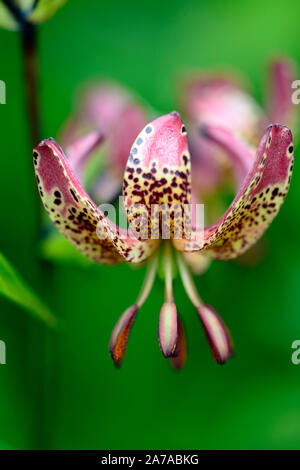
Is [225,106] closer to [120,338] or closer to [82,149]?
[82,149]

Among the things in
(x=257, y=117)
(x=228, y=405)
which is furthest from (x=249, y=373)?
(x=257, y=117)

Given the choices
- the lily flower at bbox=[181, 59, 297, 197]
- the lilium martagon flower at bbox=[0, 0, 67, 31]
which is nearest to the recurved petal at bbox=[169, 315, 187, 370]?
the lily flower at bbox=[181, 59, 297, 197]

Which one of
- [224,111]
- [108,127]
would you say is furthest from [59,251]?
[224,111]

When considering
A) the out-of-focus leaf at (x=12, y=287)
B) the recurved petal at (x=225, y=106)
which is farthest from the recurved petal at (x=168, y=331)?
the recurved petal at (x=225, y=106)

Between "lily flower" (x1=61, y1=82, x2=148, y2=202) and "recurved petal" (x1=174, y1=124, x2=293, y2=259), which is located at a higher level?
"lily flower" (x1=61, y1=82, x2=148, y2=202)

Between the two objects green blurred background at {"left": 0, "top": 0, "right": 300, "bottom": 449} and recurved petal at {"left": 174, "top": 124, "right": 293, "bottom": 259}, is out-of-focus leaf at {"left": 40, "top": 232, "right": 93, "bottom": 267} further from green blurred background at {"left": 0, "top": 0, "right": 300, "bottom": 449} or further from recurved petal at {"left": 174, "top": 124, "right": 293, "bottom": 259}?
recurved petal at {"left": 174, "top": 124, "right": 293, "bottom": 259}
